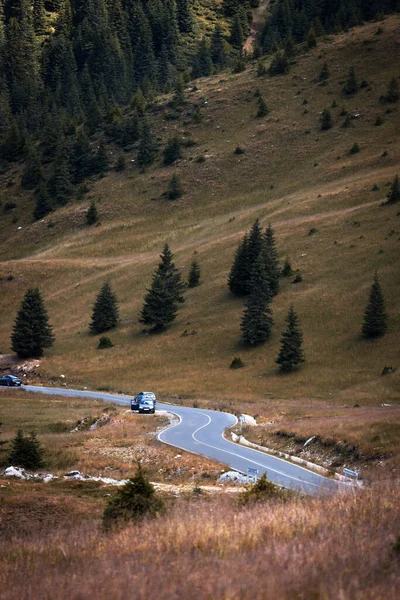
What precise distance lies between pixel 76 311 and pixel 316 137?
203 feet

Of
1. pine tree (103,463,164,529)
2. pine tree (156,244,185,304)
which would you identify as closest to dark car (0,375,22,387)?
pine tree (156,244,185,304)

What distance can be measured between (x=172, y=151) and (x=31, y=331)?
64179 millimetres

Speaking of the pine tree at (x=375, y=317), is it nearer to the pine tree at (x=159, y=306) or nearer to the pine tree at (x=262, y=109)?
the pine tree at (x=159, y=306)

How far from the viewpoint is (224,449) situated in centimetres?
2677

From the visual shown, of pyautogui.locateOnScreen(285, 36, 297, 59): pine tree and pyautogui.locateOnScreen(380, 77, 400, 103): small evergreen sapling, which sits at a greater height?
pyautogui.locateOnScreen(285, 36, 297, 59): pine tree

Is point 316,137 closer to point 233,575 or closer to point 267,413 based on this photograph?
point 267,413

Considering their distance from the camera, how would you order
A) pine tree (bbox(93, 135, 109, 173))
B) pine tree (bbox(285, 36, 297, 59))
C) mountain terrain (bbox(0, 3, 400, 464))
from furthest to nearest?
1. pine tree (bbox(285, 36, 297, 59))
2. pine tree (bbox(93, 135, 109, 173))
3. mountain terrain (bbox(0, 3, 400, 464))

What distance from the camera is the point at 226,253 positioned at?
3273 inches

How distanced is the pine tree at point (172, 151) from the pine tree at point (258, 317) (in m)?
64.4

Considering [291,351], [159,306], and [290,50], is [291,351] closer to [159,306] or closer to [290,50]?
[159,306]

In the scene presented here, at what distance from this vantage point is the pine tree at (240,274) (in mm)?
70938

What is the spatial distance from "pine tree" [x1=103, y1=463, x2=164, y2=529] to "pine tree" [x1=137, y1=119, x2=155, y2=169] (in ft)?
378

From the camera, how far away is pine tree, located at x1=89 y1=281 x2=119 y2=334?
72.4 metres

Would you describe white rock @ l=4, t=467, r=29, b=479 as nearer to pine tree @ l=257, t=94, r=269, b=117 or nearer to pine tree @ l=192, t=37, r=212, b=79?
pine tree @ l=257, t=94, r=269, b=117
